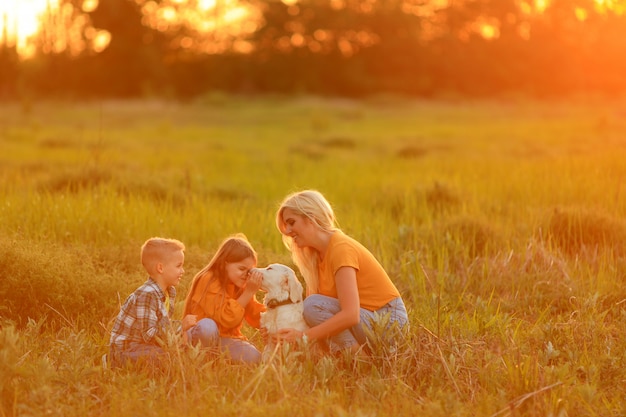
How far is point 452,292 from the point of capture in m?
6.81

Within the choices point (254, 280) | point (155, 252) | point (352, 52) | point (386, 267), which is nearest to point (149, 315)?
point (155, 252)

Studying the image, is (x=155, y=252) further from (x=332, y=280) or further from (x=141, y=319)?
(x=332, y=280)

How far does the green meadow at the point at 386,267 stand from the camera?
14.7ft

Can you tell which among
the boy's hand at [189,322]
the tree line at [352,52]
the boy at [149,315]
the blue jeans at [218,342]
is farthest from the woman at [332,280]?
the tree line at [352,52]

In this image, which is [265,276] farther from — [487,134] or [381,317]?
[487,134]

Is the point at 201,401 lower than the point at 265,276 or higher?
lower

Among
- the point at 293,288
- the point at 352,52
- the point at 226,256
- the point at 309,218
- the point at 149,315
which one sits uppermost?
the point at 352,52

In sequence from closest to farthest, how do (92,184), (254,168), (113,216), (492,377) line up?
(492,377) < (113,216) < (92,184) < (254,168)

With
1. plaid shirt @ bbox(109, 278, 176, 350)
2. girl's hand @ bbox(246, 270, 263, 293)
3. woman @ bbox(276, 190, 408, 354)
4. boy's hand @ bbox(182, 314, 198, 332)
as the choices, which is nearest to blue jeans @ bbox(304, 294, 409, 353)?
woman @ bbox(276, 190, 408, 354)

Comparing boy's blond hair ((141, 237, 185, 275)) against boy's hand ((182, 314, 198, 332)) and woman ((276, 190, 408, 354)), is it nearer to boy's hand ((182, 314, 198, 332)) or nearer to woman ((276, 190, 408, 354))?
boy's hand ((182, 314, 198, 332))

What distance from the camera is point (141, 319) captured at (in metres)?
5.00

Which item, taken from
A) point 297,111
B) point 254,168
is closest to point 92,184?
point 254,168

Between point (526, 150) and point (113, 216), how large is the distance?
10415mm

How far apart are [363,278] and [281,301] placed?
55 cm
